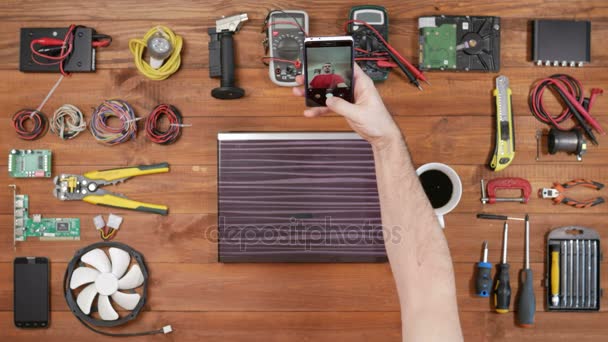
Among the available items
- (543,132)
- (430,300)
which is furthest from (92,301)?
(543,132)

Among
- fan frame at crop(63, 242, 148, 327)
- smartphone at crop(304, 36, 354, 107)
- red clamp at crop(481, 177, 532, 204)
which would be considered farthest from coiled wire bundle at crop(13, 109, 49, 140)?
red clamp at crop(481, 177, 532, 204)

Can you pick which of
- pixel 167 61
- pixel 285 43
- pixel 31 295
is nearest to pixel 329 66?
pixel 285 43

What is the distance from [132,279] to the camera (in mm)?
1604

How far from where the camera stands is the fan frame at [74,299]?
1.61 m

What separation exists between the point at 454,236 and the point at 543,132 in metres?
0.52

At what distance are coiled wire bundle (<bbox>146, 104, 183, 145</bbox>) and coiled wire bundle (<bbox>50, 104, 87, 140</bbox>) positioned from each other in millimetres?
252

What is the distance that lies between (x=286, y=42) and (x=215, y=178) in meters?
0.56

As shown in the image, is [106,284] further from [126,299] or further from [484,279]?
[484,279]

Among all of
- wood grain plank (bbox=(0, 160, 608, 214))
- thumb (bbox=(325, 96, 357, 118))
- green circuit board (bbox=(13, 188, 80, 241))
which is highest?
thumb (bbox=(325, 96, 357, 118))

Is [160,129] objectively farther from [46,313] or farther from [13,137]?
[46,313]

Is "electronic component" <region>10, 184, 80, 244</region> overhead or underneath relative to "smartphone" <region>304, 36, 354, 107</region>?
underneath

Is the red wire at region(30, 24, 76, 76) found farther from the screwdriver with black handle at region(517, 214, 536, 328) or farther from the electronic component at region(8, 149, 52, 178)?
the screwdriver with black handle at region(517, 214, 536, 328)

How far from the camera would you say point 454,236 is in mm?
1668

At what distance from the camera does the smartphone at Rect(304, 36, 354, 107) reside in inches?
45.0
